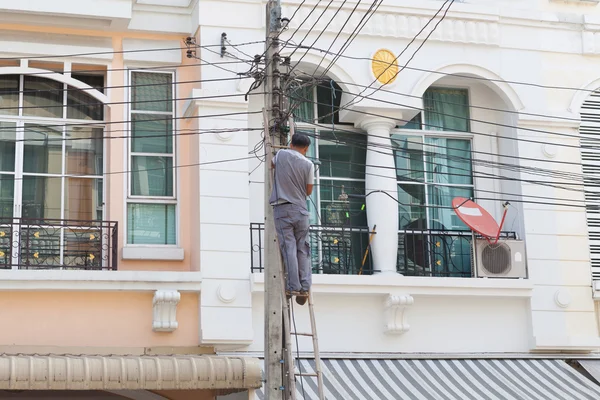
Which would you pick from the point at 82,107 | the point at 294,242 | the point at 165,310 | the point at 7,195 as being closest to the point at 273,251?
the point at 294,242

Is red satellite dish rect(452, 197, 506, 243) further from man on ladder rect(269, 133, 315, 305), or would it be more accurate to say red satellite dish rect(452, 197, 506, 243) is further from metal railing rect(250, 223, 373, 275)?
man on ladder rect(269, 133, 315, 305)

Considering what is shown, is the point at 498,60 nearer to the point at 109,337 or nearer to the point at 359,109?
the point at 359,109

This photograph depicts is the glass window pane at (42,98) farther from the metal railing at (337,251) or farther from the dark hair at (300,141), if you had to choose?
the dark hair at (300,141)

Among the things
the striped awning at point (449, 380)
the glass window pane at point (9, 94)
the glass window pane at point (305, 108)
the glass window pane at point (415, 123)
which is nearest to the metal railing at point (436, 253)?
the striped awning at point (449, 380)

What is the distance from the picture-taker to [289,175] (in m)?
11.5

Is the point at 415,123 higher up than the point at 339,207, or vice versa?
the point at 415,123

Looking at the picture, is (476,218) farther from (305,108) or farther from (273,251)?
(273,251)

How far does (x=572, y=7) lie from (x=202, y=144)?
5730 mm

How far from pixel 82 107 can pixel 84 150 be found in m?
0.56

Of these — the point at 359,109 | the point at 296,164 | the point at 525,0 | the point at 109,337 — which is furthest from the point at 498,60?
the point at 109,337

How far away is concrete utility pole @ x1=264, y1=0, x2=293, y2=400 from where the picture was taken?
1125cm

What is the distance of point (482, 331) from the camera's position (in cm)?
1493

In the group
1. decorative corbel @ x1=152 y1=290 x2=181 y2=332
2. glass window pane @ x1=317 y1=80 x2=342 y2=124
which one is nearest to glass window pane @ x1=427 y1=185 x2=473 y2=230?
glass window pane @ x1=317 y1=80 x2=342 y2=124

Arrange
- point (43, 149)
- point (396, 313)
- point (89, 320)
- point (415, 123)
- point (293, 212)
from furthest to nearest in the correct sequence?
point (415, 123)
point (43, 149)
point (396, 313)
point (89, 320)
point (293, 212)
